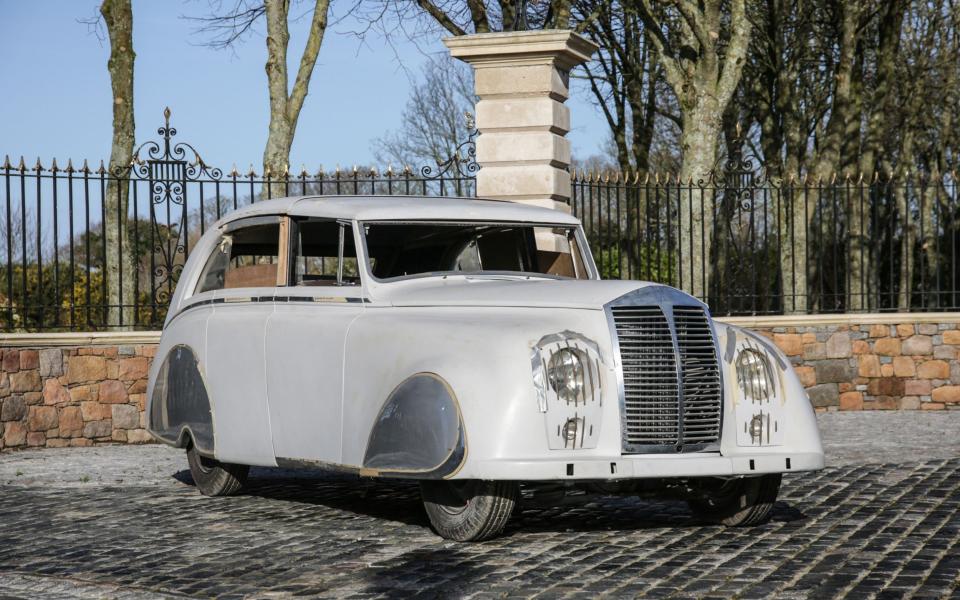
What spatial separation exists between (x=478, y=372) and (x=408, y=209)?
1745 millimetres

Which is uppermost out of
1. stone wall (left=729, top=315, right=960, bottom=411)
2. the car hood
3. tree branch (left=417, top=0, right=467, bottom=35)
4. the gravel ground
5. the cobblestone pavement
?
tree branch (left=417, top=0, right=467, bottom=35)

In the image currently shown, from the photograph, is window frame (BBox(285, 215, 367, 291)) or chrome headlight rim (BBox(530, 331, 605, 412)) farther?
window frame (BBox(285, 215, 367, 291))

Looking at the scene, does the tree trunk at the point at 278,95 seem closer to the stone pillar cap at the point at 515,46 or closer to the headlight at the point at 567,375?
the stone pillar cap at the point at 515,46

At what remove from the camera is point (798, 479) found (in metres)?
9.41

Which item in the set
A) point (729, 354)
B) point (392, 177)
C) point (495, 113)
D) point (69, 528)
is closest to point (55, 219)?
point (392, 177)

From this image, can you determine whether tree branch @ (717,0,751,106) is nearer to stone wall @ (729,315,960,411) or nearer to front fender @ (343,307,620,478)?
stone wall @ (729,315,960,411)

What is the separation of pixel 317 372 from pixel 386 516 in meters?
0.99

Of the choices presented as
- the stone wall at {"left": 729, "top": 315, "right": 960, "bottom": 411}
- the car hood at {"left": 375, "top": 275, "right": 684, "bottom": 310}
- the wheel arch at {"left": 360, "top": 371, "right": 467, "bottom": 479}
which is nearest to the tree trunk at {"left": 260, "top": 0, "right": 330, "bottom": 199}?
the stone wall at {"left": 729, "top": 315, "right": 960, "bottom": 411}

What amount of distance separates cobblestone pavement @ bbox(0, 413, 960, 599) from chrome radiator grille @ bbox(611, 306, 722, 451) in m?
0.57

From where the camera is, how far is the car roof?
779 cm

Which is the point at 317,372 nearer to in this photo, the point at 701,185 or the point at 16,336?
the point at 16,336

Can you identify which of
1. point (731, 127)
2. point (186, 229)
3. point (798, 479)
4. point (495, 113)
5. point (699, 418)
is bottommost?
point (798, 479)

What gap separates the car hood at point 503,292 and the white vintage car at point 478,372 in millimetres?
13

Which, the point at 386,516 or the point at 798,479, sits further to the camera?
the point at 798,479
